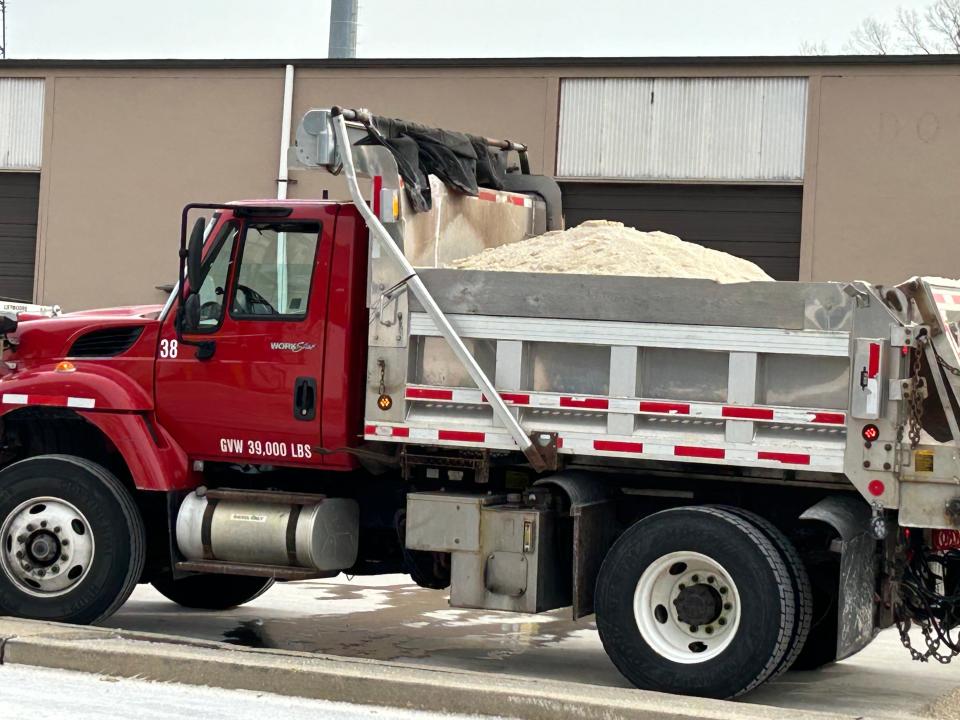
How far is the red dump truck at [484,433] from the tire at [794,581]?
0.06 ft

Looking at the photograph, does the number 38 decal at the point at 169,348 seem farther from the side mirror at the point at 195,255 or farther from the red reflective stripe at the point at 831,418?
the red reflective stripe at the point at 831,418

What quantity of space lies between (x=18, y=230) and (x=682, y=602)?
16.3 metres

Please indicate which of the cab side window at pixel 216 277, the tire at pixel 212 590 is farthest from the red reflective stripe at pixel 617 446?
the tire at pixel 212 590

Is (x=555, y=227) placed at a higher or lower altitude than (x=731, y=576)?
higher

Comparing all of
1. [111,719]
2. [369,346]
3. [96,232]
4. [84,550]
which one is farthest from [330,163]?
[96,232]

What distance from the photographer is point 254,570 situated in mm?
9273

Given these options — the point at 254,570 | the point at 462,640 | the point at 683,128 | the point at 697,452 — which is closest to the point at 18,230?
the point at 683,128

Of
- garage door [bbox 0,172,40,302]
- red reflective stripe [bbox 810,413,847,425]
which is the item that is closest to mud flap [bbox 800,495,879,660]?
red reflective stripe [bbox 810,413,847,425]

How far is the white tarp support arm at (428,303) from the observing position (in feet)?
27.5

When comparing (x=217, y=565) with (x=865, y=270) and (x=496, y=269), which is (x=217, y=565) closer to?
(x=496, y=269)

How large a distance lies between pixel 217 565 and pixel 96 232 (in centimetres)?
1301

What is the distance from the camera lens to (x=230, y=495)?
9.47 m

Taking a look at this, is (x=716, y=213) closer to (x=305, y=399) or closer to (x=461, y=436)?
(x=305, y=399)

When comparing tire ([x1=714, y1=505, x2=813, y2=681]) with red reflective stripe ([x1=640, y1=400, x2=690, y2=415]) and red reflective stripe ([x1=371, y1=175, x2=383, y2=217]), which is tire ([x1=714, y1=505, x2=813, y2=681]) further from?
red reflective stripe ([x1=371, y1=175, x2=383, y2=217])
